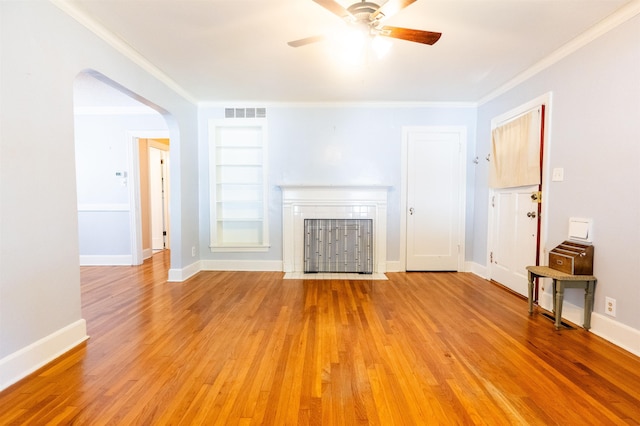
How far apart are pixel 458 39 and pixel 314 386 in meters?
2.98

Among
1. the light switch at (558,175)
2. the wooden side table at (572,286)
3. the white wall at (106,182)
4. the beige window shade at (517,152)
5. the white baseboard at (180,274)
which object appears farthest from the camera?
the white wall at (106,182)

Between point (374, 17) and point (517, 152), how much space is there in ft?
7.90

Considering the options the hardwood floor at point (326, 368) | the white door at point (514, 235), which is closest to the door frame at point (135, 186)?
the hardwood floor at point (326, 368)

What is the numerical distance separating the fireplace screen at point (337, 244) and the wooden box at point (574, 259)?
2.17 m

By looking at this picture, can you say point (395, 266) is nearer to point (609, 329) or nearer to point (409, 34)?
point (609, 329)

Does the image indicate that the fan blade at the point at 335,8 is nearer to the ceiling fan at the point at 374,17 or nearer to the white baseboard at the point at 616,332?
the ceiling fan at the point at 374,17

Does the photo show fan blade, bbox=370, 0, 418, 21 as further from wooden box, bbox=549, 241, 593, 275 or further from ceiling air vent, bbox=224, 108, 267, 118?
ceiling air vent, bbox=224, 108, 267, 118

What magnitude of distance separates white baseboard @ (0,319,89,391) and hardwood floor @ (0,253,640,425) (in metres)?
0.06

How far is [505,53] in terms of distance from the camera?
8.94ft

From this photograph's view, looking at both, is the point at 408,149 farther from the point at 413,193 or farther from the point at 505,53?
the point at 505,53

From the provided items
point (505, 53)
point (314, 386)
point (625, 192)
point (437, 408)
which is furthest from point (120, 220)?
point (625, 192)

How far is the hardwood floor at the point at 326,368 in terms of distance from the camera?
1421 mm

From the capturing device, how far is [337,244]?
4156mm

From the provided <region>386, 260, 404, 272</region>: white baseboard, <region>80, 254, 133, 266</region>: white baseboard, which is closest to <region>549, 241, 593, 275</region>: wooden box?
<region>386, 260, 404, 272</region>: white baseboard
